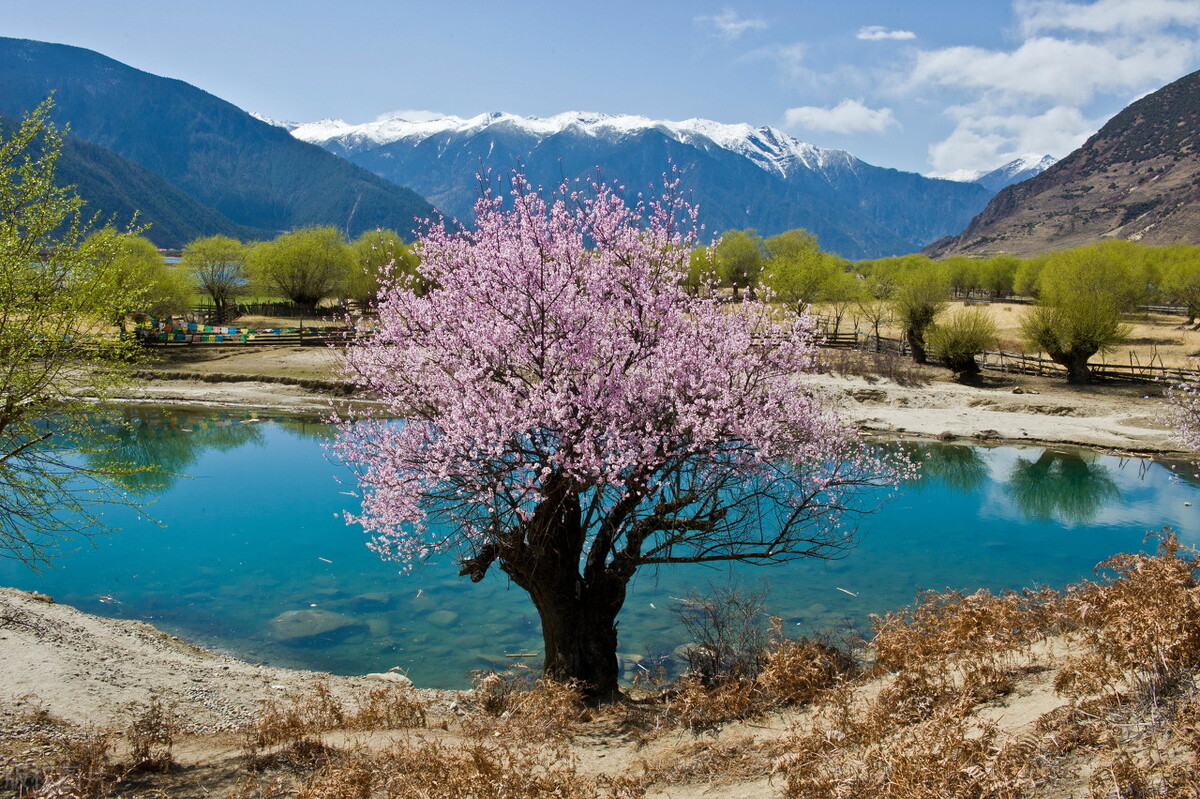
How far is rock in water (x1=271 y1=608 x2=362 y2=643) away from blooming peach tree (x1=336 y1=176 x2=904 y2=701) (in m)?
5.69

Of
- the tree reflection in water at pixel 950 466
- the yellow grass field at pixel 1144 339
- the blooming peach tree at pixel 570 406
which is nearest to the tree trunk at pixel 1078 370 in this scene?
the yellow grass field at pixel 1144 339

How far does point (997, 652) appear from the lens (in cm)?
841

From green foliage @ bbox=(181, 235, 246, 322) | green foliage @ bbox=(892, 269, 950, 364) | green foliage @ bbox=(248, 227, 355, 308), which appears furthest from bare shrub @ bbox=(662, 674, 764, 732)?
green foliage @ bbox=(248, 227, 355, 308)

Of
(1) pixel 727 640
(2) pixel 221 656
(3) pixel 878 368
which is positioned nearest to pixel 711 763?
(1) pixel 727 640

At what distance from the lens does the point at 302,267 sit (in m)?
71.9

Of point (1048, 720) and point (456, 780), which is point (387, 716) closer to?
point (456, 780)

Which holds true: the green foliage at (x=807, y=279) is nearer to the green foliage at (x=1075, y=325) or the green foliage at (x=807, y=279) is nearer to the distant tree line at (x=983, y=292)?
the distant tree line at (x=983, y=292)

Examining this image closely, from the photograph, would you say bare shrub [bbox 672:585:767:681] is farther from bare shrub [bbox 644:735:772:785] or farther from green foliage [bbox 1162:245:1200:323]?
green foliage [bbox 1162:245:1200:323]

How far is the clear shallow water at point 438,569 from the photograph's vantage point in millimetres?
15281

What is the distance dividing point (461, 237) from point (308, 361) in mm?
42294

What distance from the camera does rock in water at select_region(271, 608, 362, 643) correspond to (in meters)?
15.4

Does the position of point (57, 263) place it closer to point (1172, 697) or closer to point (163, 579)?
point (163, 579)

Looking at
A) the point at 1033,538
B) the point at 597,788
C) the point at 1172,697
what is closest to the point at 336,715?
the point at 597,788

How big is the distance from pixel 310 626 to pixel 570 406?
31.4 ft
